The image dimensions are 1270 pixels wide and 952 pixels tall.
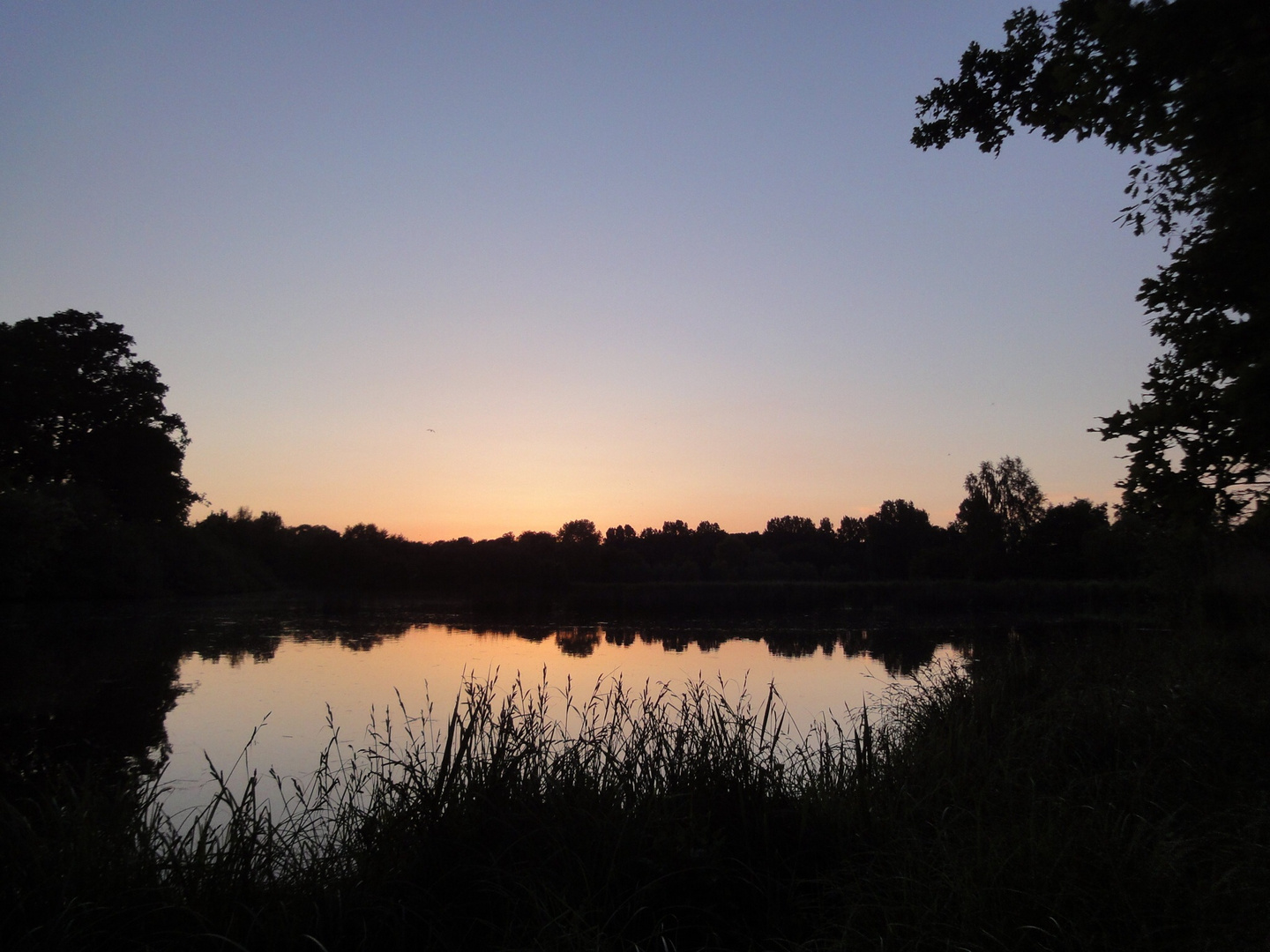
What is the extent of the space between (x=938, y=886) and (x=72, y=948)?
3.23 m

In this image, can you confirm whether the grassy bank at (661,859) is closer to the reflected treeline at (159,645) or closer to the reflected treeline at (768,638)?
the reflected treeline at (159,645)

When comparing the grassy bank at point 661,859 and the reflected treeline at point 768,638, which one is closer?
the grassy bank at point 661,859

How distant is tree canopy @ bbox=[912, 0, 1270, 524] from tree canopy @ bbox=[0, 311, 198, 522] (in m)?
29.8

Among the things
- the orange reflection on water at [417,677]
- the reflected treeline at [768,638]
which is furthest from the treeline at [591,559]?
the orange reflection on water at [417,677]

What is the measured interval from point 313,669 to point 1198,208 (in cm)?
1443

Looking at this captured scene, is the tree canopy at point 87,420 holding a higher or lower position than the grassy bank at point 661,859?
higher

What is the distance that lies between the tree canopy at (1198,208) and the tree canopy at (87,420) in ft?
97.9

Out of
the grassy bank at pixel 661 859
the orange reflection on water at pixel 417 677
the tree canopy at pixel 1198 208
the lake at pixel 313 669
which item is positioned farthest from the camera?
the lake at pixel 313 669

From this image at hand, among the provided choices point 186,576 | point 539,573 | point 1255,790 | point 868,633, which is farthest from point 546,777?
point 539,573

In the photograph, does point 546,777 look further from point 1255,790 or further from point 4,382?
point 4,382

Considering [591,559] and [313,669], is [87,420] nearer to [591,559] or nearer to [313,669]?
[313,669]

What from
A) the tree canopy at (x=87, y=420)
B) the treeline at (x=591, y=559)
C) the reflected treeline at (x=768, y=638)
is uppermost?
the tree canopy at (x=87, y=420)

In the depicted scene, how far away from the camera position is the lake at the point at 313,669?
9.41 m

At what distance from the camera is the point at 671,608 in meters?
37.4
